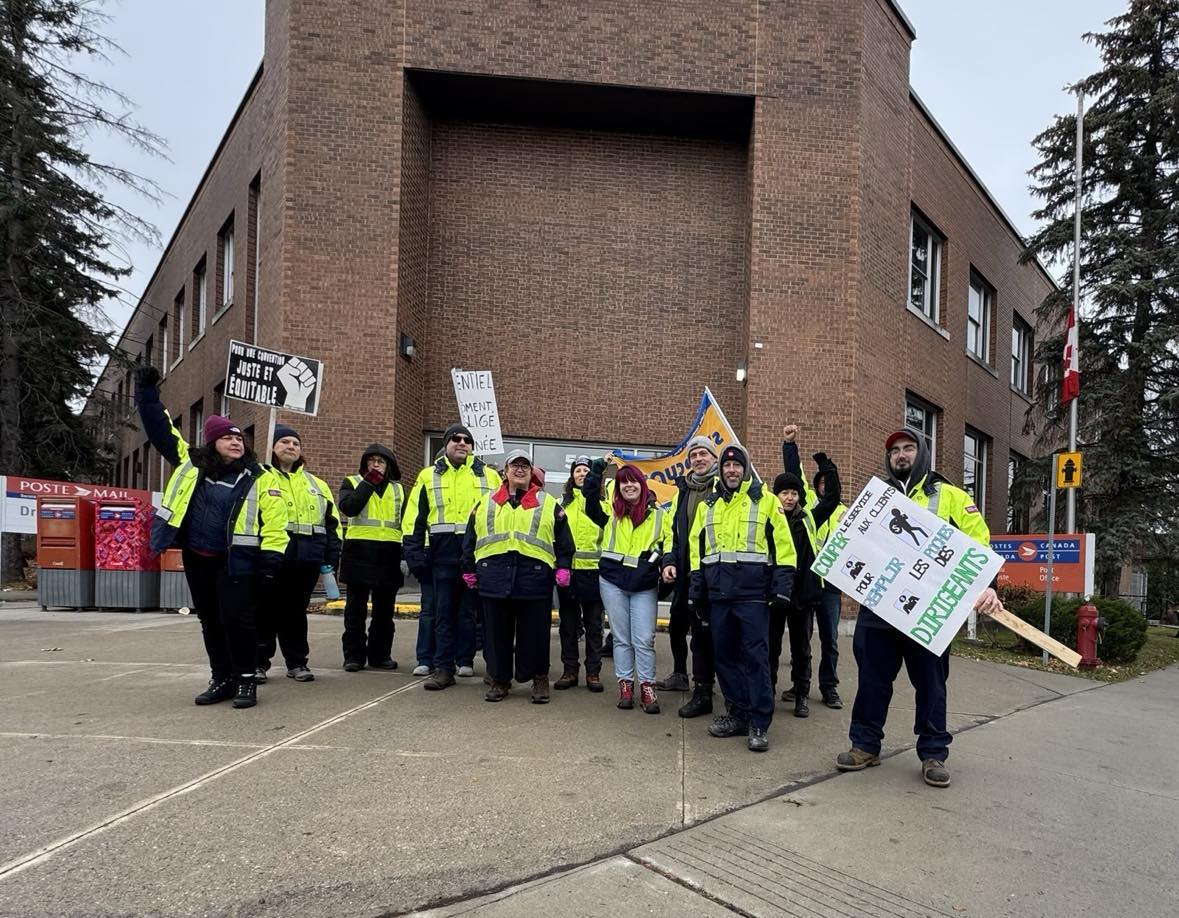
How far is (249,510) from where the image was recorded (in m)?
5.70

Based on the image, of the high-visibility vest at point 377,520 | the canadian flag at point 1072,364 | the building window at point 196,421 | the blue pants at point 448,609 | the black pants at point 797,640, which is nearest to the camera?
the black pants at point 797,640

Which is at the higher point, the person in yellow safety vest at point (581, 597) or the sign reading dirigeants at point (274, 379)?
the sign reading dirigeants at point (274, 379)

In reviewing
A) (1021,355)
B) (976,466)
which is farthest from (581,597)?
(1021,355)

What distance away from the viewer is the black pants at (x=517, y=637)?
6.11 metres

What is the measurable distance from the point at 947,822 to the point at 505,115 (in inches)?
535

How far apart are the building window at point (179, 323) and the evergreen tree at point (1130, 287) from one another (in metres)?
21.2

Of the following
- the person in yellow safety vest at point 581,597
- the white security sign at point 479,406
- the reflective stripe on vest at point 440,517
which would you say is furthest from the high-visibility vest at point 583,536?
the white security sign at point 479,406

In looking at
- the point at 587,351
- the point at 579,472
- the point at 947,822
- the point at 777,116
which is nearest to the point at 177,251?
the point at 587,351

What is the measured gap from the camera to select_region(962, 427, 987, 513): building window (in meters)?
20.6

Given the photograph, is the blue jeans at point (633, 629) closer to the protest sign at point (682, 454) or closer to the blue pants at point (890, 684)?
the blue pants at point (890, 684)

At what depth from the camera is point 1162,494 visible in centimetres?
1599

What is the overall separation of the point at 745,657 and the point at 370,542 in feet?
11.3

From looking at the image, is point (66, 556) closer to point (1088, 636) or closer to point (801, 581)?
point (801, 581)

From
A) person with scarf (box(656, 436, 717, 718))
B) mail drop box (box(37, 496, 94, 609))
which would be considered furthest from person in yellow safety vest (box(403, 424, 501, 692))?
mail drop box (box(37, 496, 94, 609))
